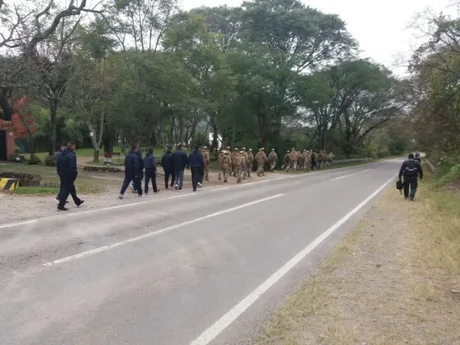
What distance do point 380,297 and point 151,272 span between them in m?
3.07

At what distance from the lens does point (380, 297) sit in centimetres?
543

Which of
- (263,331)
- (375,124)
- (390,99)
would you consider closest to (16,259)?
(263,331)

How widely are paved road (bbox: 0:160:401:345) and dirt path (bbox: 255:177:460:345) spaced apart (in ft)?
1.22

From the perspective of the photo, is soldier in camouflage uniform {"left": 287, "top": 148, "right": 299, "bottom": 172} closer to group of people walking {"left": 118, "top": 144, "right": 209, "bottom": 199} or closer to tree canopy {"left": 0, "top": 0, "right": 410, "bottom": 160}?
tree canopy {"left": 0, "top": 0, "right": 410, "bottom": 160}

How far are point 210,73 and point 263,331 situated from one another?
29197 mm

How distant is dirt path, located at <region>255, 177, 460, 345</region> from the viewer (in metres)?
4.32

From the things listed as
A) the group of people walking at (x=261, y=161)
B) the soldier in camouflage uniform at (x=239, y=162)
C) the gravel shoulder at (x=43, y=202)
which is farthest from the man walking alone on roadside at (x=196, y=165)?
the soldier in camouflage uniform at (x=239, y=162)

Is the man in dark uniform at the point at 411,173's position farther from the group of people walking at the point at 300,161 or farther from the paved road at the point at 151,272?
the group of people walking at the point at 300,161

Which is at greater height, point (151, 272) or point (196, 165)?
point (196, 165)

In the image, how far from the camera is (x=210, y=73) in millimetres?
32125

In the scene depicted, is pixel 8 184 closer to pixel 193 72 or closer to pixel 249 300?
pixel 249 300

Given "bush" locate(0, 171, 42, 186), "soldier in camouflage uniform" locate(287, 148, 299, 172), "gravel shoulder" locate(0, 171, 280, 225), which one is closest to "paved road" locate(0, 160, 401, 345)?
"gravel shoulder" locate(0, 171, 280, 225)

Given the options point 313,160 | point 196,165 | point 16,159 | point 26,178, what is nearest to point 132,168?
point 196,165

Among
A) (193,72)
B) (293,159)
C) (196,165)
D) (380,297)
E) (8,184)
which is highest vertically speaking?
(193,72)
